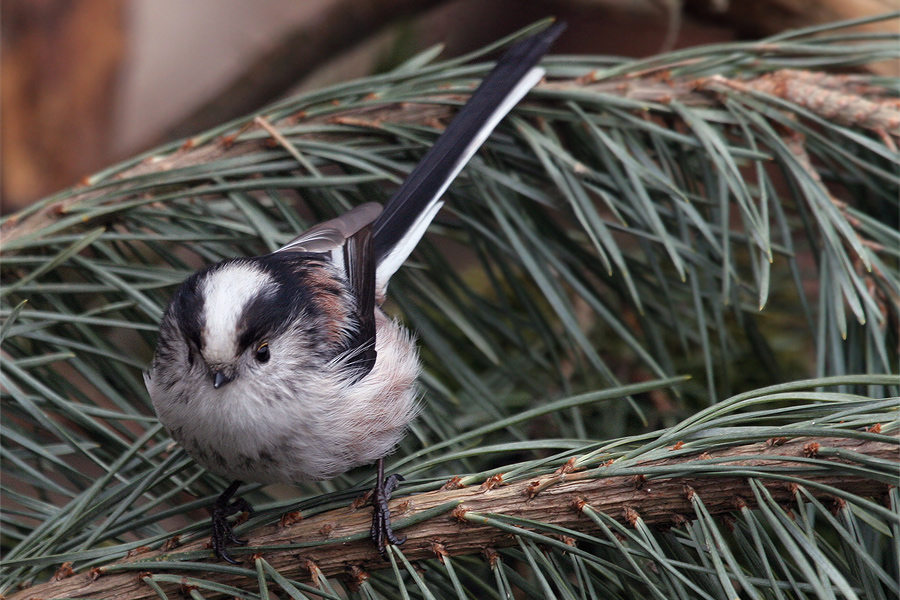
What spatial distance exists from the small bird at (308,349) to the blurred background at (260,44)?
0.87m

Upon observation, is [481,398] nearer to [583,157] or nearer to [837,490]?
[583,157]

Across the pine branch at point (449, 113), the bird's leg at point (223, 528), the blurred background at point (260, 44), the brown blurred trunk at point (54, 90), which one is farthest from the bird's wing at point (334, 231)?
the brown blurred trunk at point (54, 90)

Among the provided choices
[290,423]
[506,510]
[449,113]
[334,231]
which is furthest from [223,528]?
[449,113]

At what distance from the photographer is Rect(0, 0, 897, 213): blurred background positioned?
1.74 m

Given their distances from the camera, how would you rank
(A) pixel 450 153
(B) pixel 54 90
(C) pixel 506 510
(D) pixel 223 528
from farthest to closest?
(B) pixel 54 90 → (A) pixel 450 153 → (D) pixel 223 528 → (C) pixel 506 510

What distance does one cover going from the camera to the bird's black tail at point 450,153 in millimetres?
977

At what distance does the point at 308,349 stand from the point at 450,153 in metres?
0.31

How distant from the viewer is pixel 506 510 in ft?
2.01

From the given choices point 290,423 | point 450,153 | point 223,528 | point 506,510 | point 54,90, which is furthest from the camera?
point 54,90

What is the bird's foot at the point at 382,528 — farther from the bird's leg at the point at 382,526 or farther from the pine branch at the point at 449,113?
the pine branch at the point at 449,113

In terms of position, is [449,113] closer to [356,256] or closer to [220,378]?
[356,256]

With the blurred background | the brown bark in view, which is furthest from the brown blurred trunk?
the brown bark

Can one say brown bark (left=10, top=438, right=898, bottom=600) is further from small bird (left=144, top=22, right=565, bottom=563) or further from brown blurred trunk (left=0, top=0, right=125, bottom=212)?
brown blurred trunk (left=0, top=0, right=125, bottom=212)

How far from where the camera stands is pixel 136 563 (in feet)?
Result: 2.15
